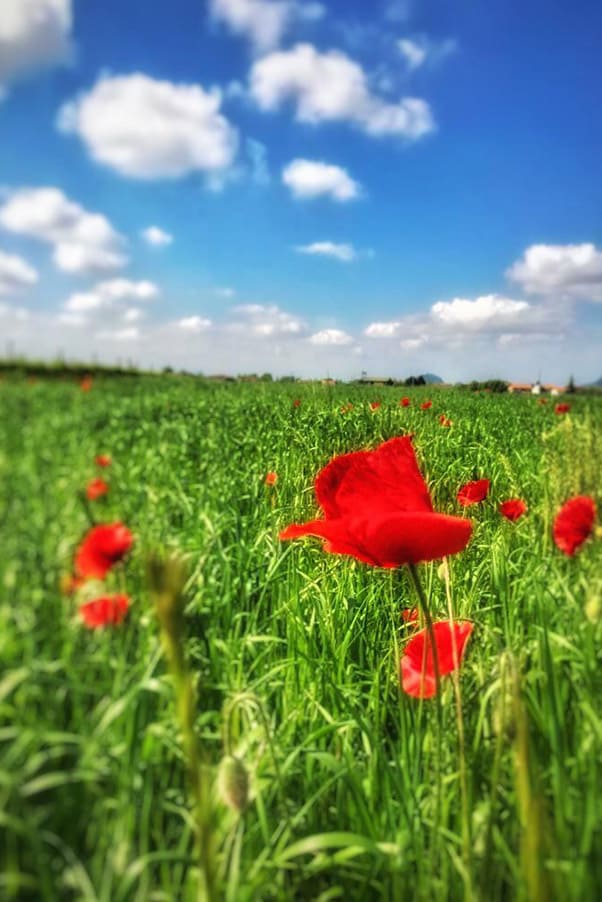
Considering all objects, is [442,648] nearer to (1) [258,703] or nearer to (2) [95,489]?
(1) [258,703]

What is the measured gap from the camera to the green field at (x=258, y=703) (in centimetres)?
56

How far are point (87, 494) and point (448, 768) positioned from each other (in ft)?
2.45

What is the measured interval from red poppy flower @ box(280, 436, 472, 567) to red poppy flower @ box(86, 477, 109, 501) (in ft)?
1.04

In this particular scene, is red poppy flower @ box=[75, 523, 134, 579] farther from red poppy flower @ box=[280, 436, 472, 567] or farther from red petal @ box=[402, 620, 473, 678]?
red petal @ box=[402, 620, 473, 678]

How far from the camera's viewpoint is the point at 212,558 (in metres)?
1.28

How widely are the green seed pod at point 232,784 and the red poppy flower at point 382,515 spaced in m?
0.32

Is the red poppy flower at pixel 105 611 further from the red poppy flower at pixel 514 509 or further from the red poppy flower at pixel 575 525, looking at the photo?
the red poppy flower at pixel 514 509

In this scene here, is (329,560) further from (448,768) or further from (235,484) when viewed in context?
(448,768)

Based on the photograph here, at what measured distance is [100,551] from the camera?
61cm

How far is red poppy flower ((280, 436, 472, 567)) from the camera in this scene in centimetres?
94

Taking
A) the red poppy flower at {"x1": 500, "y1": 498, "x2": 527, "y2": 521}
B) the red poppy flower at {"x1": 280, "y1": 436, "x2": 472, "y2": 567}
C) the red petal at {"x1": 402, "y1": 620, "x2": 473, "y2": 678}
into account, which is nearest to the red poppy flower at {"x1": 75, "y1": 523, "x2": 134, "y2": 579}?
the red poppy flower at {"x1": 280, "y1": 436, "x2": 472, "y2": 567}

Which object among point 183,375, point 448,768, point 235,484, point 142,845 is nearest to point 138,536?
point 142,845

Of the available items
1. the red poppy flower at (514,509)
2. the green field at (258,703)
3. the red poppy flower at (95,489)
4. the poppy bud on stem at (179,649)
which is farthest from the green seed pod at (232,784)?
the red poppy flower at (514,509)

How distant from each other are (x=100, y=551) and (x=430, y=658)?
0.75 m
